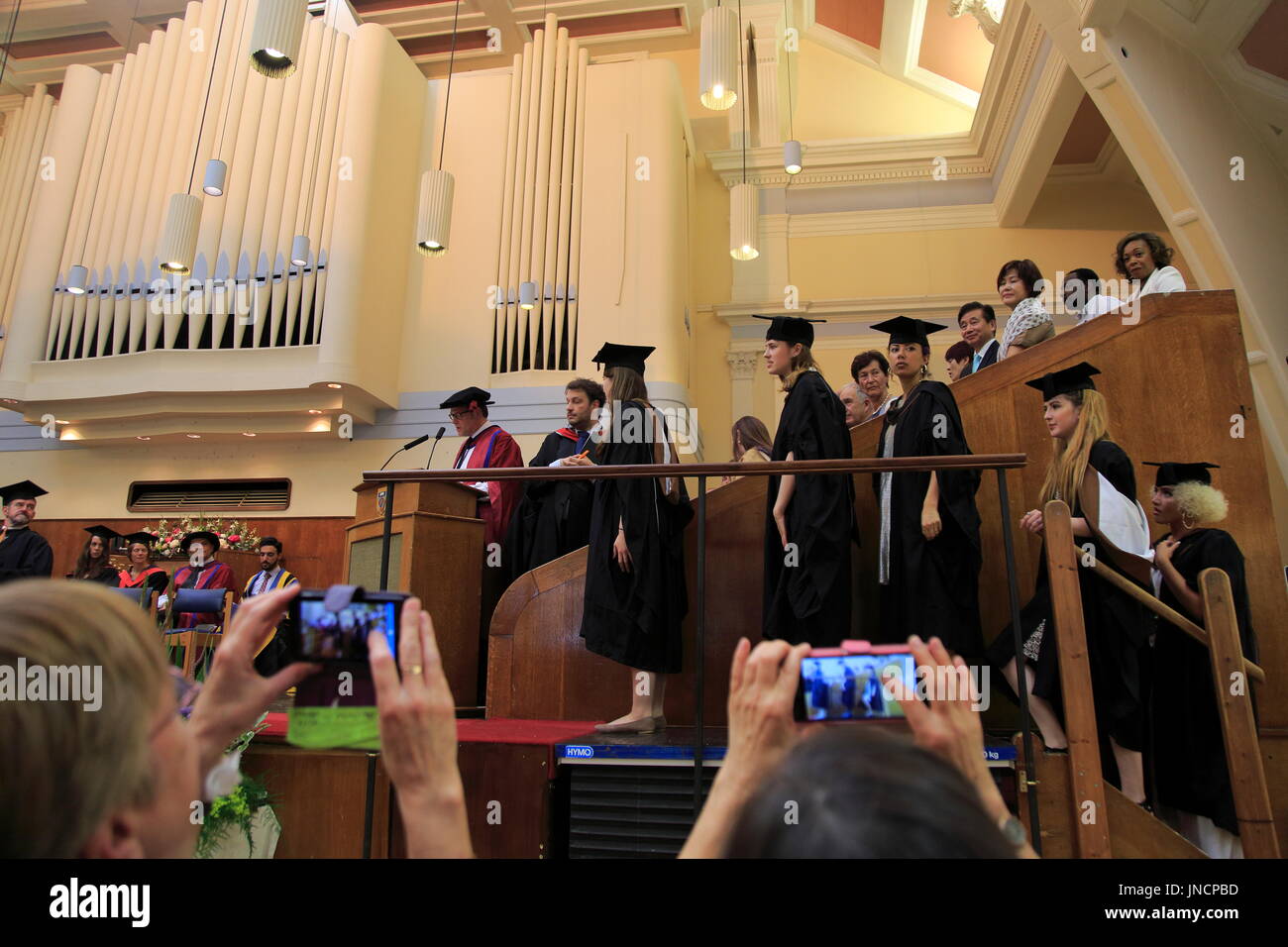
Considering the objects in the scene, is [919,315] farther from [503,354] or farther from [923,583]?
[923,583]

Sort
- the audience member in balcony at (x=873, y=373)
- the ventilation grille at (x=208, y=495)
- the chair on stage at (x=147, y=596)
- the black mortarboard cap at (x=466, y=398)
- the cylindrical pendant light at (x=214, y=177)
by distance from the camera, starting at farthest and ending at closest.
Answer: the ventilation grille at (x=208, y=495) → the cylindrical pendant light at (x=214, y=177) → the chair on stage at (x=147, y=596) → the black mortarboard cap at (x=466, y=398) → the audience member in balcony at (x=873, y=373)

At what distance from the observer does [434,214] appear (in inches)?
267

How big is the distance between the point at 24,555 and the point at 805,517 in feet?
19.9

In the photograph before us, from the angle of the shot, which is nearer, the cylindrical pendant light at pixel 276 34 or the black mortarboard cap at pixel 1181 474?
the black mortarboard cap at pixel 1181 474

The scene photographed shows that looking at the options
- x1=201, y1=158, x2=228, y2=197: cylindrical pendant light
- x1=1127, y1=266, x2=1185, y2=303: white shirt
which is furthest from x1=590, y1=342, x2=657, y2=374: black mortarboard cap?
x1=201, y1=158, x2=228, y2=197: cylindrical pendant light

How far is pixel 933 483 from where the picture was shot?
3.03 metres

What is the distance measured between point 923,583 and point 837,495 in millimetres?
444

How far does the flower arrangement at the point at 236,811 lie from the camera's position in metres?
2.52

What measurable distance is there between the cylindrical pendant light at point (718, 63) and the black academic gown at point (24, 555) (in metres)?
5.75

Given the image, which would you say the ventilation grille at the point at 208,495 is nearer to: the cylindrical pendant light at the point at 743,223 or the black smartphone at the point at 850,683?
the cylindrical pendant light at the point at 743,223

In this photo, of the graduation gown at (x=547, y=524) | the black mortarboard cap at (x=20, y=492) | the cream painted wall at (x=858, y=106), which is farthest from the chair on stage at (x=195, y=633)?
the cream painted wall at (x=858, y=106)
